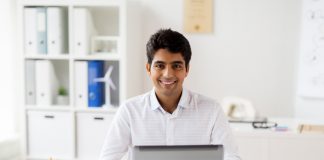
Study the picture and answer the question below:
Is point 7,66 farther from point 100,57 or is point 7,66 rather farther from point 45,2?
point 100,57

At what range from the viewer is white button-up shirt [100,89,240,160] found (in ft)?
4.39

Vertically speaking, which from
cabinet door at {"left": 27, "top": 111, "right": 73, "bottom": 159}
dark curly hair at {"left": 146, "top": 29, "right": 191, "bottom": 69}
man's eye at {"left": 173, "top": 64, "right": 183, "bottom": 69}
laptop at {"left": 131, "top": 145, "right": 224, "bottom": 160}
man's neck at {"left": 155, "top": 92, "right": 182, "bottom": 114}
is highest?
dark curly hair at {"left": 146, "top": 29, "right": 191, "bottom": 69}

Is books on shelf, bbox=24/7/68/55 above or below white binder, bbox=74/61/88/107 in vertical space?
above

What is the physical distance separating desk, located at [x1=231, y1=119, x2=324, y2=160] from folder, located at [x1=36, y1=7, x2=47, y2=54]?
143 cm

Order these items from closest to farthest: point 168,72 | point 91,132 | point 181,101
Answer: point 168,72 → point 181,101 → point 91,132

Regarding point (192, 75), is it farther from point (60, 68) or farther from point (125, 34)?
point (60, 68)

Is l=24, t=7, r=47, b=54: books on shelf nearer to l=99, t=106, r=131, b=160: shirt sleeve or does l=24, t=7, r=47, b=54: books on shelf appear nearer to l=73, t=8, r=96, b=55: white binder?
l=73, t=8, r=96, b=55: white binder

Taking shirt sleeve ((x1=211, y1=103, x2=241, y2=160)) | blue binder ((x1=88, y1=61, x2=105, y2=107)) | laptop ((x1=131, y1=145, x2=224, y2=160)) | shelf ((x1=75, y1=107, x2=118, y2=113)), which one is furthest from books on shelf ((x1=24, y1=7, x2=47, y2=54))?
laptop ((x1=131, y1=145, x2=224, y2=160))

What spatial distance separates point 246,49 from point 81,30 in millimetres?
1245

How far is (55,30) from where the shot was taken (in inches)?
96.0

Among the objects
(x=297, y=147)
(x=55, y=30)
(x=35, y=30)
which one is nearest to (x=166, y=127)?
(x=297, y=147)

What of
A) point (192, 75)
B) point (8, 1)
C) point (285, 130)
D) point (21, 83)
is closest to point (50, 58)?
point (21, 83)

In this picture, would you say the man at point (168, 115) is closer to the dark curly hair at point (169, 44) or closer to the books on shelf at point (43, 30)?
the dark curly hair at point (169, 44)

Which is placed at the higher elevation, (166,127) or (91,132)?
(166,127)
